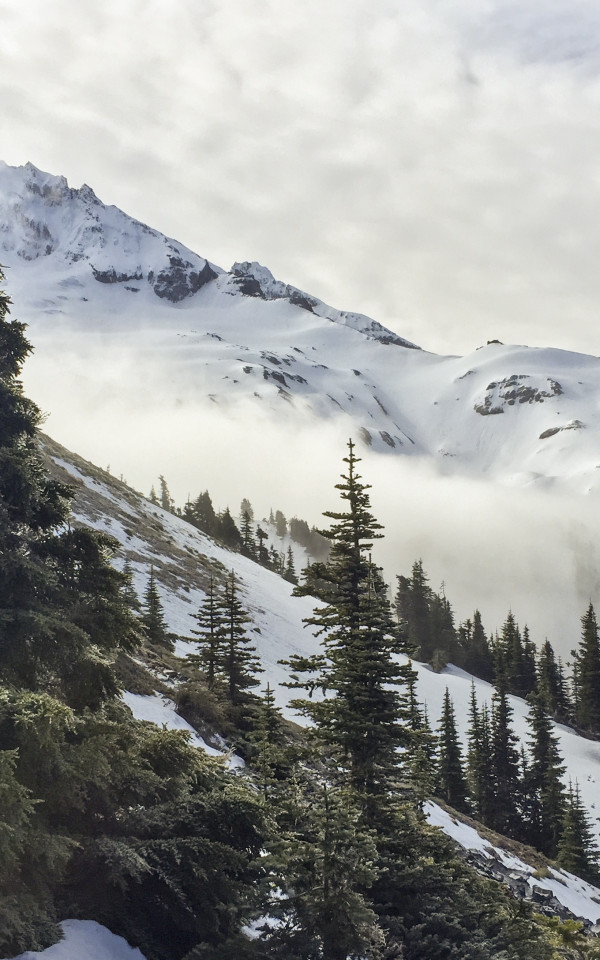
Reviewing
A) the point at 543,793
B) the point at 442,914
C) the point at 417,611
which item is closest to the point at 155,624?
the point at 442,914

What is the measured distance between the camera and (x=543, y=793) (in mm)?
53250

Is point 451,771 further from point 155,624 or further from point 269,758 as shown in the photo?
point 269,758

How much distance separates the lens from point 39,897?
7500mm

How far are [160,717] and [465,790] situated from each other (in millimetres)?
39722

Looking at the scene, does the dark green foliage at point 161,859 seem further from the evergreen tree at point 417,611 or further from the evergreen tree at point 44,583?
the evergreen tree at point 417,611

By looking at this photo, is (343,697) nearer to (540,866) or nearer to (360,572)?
(360,572)

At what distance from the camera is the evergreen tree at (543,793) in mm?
51375

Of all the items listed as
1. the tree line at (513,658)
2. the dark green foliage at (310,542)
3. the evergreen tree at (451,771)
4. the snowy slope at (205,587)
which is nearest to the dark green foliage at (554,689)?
the tree line at (513,658)

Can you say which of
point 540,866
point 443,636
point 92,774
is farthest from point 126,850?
point 443,636

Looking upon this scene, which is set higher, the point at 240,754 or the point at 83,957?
the point at 83,957

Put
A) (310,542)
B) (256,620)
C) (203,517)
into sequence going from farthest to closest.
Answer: (310,542) → (203,517) → (256,620)

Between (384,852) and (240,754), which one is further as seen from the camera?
(240,754)

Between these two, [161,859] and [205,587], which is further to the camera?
[205,587]

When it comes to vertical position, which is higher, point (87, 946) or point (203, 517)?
point (87, 946)
